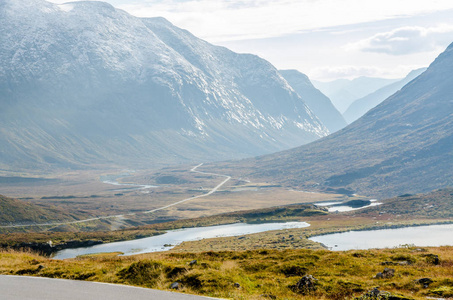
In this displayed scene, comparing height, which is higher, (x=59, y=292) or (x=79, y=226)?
(x=59, y=292)

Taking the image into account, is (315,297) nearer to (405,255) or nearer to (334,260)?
(334,260)

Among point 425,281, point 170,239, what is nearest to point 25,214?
point 170,239

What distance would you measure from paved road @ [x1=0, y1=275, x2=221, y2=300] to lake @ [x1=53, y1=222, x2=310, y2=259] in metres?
73.1

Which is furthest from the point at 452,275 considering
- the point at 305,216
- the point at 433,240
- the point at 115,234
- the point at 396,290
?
the point at 305,216

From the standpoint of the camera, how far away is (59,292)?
22.1 metres

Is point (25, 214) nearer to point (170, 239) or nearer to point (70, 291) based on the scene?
point (170, 239)

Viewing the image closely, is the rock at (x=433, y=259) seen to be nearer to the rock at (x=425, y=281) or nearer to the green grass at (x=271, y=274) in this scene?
the green grass at (x=271, y=274)

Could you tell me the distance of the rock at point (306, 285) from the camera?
25.5 meters

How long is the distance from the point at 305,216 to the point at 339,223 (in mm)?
24838

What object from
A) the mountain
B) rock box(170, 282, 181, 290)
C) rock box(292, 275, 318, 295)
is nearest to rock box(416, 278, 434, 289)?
rock box(292, 275, 318, 295)

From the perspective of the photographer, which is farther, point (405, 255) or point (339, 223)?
point (339, 223)

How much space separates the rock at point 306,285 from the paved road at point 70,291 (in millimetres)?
→ 6551

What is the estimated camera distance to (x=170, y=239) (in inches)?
4877

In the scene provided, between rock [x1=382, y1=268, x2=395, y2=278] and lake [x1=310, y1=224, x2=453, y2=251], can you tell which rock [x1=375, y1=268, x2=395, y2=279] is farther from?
lake [x1=310, y1=224, x2=453, y2=251]
